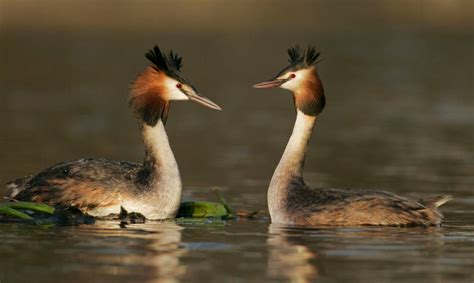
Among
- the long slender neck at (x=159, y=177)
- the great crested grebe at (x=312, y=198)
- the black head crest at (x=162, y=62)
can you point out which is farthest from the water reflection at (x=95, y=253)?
the black head crest at (x=162, y=62)

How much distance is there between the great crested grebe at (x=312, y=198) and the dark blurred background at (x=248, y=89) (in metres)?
1.46

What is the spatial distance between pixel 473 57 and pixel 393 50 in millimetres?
2982

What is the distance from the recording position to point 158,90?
1656 cm

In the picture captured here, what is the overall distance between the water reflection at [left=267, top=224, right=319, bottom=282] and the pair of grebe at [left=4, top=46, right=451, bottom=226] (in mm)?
918

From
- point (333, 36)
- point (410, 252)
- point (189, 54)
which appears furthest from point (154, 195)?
point (333, 36)

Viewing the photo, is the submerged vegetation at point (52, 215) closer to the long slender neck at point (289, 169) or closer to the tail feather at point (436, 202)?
the long slender neck at point (289, 169)

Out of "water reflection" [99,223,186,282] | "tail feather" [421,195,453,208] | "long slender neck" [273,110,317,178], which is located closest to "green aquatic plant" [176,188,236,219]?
"long slender neck" [273,110,317,178]

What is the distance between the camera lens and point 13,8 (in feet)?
215

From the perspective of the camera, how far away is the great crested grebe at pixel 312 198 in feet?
51.6

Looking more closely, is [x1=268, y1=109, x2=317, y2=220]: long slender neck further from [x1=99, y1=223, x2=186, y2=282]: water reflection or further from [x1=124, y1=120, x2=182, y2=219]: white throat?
[x1=99, y1=223, x2=186, y2=282]: water reflection

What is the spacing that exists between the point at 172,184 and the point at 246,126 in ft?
40.2

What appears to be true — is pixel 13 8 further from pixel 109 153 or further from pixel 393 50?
pixel 109 153

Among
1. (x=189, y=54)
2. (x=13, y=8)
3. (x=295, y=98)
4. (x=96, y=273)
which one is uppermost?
(x=13, y=8)

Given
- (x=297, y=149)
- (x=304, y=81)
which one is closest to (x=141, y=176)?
(x=297, y=149)
